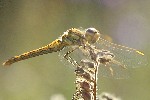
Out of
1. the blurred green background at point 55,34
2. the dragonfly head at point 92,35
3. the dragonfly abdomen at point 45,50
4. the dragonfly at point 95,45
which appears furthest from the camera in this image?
the blurred green background at point 55,34

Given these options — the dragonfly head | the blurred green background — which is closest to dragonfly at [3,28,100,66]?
the dragonfly head

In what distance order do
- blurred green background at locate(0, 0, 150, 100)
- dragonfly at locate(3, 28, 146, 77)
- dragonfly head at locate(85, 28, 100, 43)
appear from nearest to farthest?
dragonfly at locate(3, 28, 146, 77), dragonfly head at locate(85, 28, 100, 43), blurred green background at locate(0, 0, 150, 100)

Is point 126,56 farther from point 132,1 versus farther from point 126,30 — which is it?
point 132,1

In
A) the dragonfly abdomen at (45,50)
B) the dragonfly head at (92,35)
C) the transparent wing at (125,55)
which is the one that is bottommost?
the transparent wing at (125,55)

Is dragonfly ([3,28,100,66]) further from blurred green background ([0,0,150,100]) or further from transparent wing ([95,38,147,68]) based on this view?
blurred green background ([0,0,150,100])

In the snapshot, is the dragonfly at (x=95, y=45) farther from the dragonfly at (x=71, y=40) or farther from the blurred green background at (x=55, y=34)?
the blurred green background at (x=55, y=34)

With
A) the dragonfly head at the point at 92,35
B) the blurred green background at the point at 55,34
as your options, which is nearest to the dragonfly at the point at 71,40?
the dragonfly head at the point at 92,35

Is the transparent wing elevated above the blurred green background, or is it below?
below
